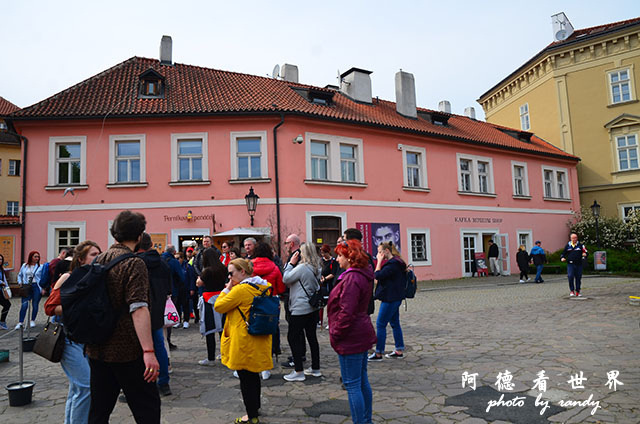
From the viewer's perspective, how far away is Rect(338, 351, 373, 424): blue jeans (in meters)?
3.74

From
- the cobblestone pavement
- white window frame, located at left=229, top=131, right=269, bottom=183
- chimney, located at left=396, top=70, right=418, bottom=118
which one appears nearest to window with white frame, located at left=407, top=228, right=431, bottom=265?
chimney, located at left=396, top=70, right=418, bottom=118

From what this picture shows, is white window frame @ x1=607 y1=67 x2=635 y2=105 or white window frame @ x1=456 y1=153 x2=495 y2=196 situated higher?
white window frame @ x1=607 y1=67 x2=635 y2=105

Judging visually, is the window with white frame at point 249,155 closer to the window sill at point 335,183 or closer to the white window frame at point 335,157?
the white window frame at point 335,157

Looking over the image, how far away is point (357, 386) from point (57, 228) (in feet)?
54.2

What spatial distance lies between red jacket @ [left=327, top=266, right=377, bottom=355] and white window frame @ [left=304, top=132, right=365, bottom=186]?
14.2m

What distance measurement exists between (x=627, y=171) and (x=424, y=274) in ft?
52.5

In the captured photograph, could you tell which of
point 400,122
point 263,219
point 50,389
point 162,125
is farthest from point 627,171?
point 50,389

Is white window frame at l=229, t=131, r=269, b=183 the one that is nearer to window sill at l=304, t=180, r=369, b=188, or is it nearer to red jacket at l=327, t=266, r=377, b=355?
window sill at l=304, t=180, r=369, b=188

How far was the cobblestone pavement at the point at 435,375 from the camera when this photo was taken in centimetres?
435

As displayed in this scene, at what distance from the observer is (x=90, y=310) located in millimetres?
2760

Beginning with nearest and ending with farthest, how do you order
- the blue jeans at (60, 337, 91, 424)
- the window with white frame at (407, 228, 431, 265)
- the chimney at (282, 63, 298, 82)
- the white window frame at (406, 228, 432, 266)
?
the blue jeans at (60, 337, 91, 424)
the white window frame at (406, 228, 432, 266)
the window with white frame at (407, 228, 431, 265)
the chimney at (282, 63, 298, 82)

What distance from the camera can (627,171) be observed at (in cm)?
2697

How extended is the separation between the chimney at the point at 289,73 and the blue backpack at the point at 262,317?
22910mm

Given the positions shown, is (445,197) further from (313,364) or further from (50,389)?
(50,389)
